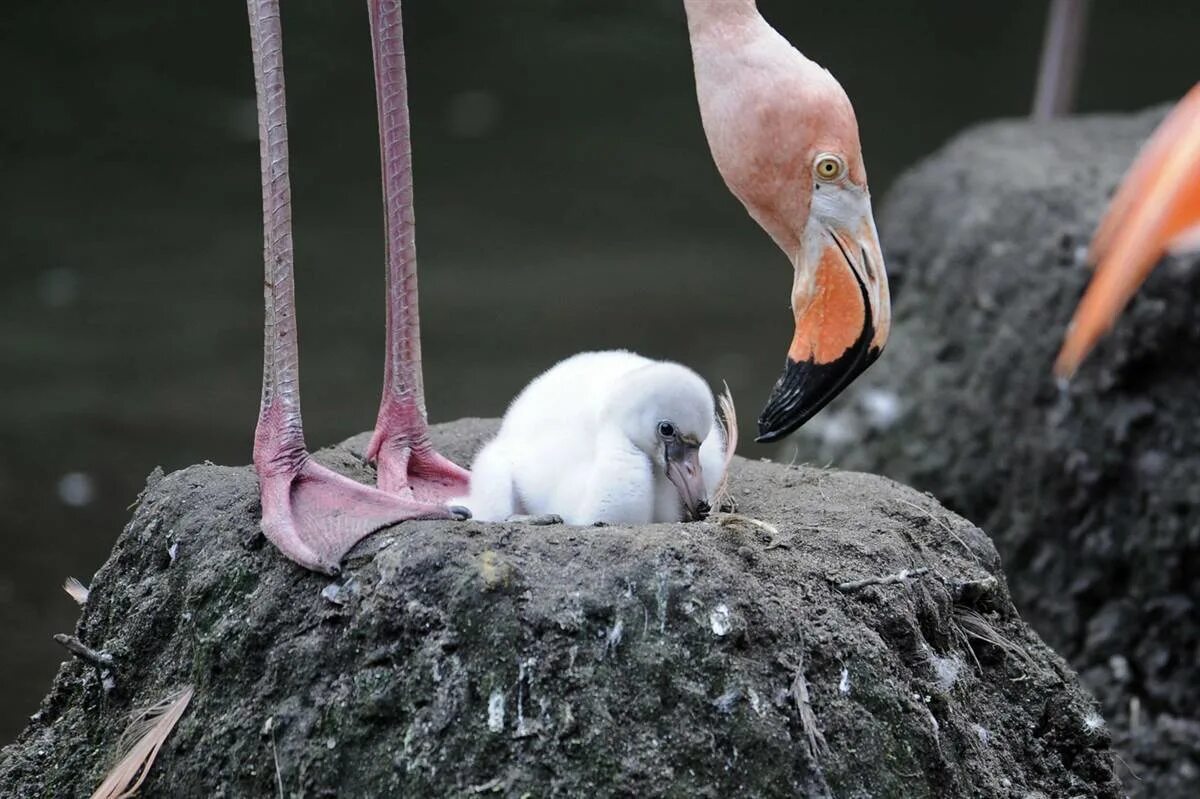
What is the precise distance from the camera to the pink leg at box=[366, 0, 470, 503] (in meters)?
2.74

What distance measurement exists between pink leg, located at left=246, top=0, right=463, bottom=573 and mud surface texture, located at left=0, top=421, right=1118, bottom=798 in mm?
72

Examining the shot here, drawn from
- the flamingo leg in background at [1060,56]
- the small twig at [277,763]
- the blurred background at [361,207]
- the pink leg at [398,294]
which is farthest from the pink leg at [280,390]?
the flamingo leg in background at [1060,56]

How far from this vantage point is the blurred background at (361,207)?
596cm

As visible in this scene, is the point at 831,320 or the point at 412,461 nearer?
the point at 831,320

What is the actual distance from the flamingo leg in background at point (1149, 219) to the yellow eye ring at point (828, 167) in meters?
0.96

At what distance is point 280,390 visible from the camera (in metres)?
2.60

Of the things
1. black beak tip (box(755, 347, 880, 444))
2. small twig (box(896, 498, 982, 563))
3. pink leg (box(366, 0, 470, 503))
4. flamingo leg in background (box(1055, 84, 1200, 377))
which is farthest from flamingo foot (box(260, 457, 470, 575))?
flamingo leg in background (box(1055, 84, 1200, 377))

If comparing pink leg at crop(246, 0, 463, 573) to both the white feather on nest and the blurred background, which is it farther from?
the blurred background

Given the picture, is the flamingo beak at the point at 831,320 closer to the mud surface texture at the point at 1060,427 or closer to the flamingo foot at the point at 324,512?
the flamingo foot at the point at 324,512

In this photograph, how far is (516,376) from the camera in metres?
6.40

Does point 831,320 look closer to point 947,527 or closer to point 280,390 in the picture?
point 947,527

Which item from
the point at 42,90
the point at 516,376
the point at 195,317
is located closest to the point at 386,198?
the point at 516,376

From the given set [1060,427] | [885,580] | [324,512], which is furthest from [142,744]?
[1060,427]

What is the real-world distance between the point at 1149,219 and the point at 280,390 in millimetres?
1495
